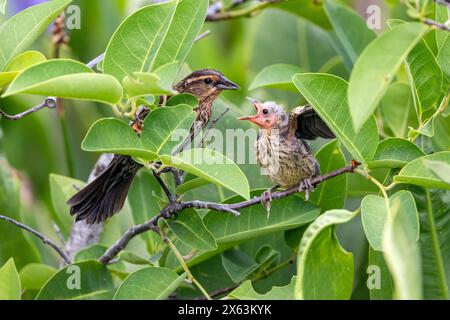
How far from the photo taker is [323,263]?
2357mm

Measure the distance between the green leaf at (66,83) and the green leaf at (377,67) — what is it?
0.74 metres

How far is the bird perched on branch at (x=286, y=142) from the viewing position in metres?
3.57

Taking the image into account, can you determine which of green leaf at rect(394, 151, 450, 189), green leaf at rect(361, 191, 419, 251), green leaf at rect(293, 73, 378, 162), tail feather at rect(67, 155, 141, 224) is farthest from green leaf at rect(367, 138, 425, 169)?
tail feather at rect(67, 155, 141, 224)

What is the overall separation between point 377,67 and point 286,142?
1762mm

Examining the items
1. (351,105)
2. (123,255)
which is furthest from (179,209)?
(351,105)

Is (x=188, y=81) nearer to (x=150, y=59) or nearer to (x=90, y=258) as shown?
(x=90, y=258)

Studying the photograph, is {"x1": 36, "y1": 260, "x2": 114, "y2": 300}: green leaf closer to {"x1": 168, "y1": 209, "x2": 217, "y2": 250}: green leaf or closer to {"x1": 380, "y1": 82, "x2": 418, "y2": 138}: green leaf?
{"x1": 168, "y1": 209, "x2": 217, "y2": 250}: green leaf

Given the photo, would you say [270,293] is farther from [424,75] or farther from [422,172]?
[424,75]

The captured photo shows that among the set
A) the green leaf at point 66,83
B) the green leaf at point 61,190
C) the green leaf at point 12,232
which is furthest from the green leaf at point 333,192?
the green leaf at point 12,232

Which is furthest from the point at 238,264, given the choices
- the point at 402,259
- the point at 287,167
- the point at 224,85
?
the point at 402,259

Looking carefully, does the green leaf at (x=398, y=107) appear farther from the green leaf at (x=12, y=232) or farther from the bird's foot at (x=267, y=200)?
the green leaf at (x=12, y=232)
